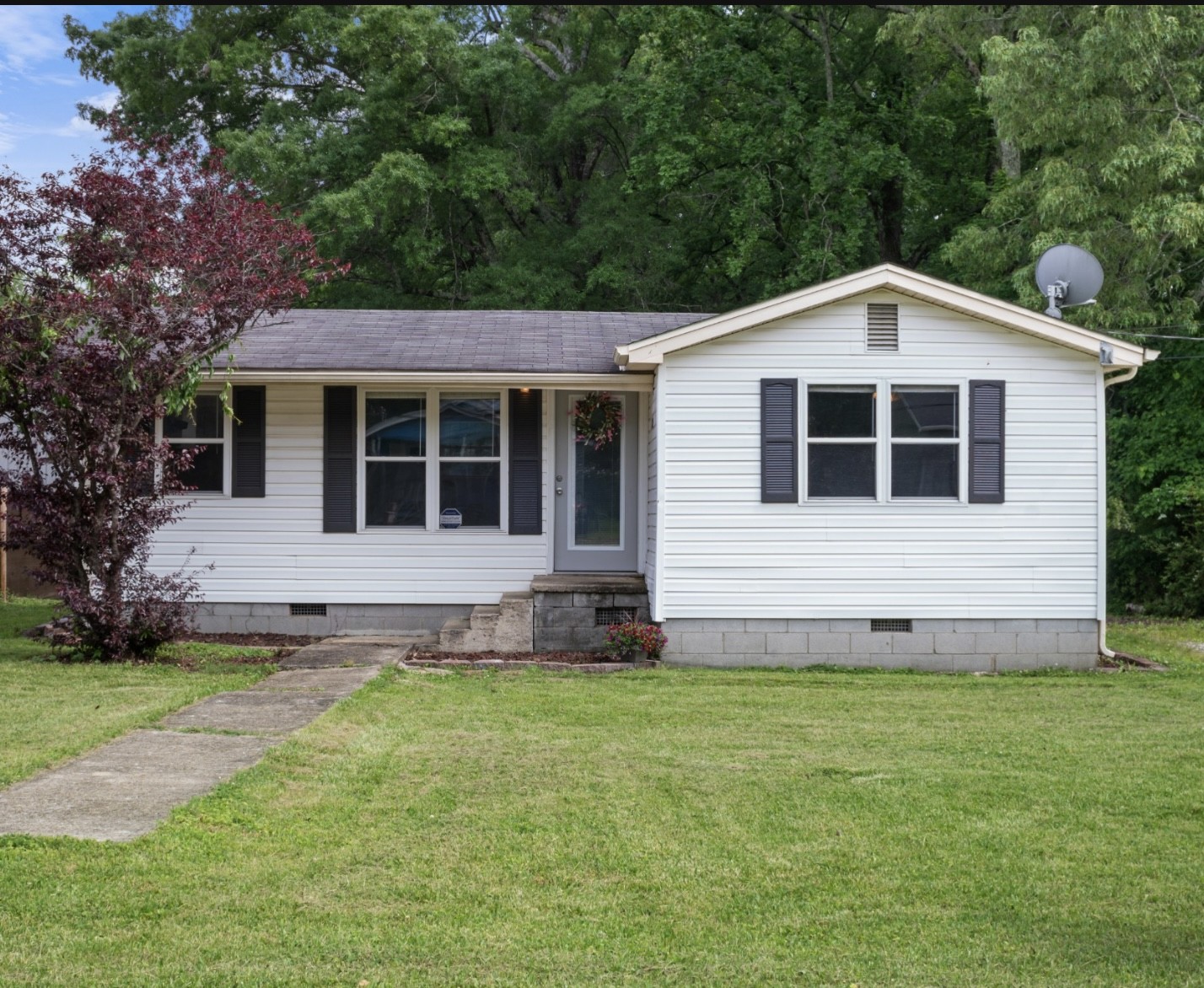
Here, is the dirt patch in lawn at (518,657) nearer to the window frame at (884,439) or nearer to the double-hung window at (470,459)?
the double-hung window at (470,459)

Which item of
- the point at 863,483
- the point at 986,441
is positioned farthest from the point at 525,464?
the point at 986,441

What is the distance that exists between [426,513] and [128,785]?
6.96m

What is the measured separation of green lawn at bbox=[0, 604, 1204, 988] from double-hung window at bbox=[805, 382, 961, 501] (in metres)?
3.44

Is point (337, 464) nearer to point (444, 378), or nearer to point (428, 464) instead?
point (428, 464)

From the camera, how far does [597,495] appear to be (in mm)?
13047

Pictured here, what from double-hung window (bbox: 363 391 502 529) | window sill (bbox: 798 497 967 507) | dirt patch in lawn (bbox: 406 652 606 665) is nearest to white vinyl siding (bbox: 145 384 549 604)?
double-hung window (bbox: 363 391 502 529)

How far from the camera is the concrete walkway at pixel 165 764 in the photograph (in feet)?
17.5

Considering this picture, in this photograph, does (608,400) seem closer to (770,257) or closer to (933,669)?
(933,669)

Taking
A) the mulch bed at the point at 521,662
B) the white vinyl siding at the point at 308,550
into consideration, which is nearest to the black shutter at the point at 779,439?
the mulch bed at the point at 521,662

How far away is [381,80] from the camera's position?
2275 cm

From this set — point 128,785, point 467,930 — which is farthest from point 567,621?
point 467,930

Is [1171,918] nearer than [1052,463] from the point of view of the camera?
Yes

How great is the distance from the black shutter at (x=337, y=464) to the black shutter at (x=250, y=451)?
0.63 m

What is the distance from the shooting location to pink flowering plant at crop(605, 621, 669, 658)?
36.5 feet
